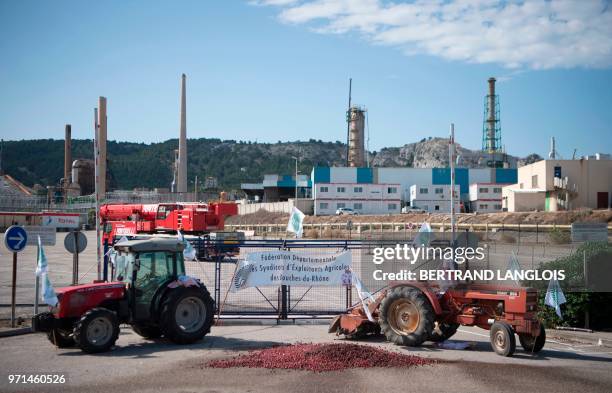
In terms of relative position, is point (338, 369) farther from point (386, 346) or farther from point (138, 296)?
point (138, 296)

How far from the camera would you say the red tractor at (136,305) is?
34.4 feet

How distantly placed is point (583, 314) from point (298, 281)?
7341 mm

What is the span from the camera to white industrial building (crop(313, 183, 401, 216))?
79.2 metres

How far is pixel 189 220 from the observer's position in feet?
105

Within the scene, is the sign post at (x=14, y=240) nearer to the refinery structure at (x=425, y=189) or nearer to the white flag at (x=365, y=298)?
the white flag at (x=365, y=298)

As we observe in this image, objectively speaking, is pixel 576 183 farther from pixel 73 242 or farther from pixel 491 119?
pixel 73 242

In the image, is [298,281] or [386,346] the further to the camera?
[298,281]

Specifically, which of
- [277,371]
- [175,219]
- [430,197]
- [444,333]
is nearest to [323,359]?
[277,371]

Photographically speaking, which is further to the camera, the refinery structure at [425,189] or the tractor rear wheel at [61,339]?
the refinery structure at [425,189]

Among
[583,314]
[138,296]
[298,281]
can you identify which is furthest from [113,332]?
[583,314]

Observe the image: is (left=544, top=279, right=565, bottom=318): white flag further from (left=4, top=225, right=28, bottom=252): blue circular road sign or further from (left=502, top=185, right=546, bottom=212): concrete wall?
(left=502, top=185, right=546, bottom=212): concrete wall

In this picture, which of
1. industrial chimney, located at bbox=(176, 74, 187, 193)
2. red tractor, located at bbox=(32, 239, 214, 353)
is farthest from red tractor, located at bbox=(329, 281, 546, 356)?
industrial chimney, located at bbox=(176, 74, 187, 193)

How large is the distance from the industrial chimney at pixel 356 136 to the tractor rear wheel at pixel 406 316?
290 feet

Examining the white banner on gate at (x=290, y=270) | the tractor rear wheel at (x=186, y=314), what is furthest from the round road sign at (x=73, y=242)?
the tractor rear wheel at (x=186, y=314)
